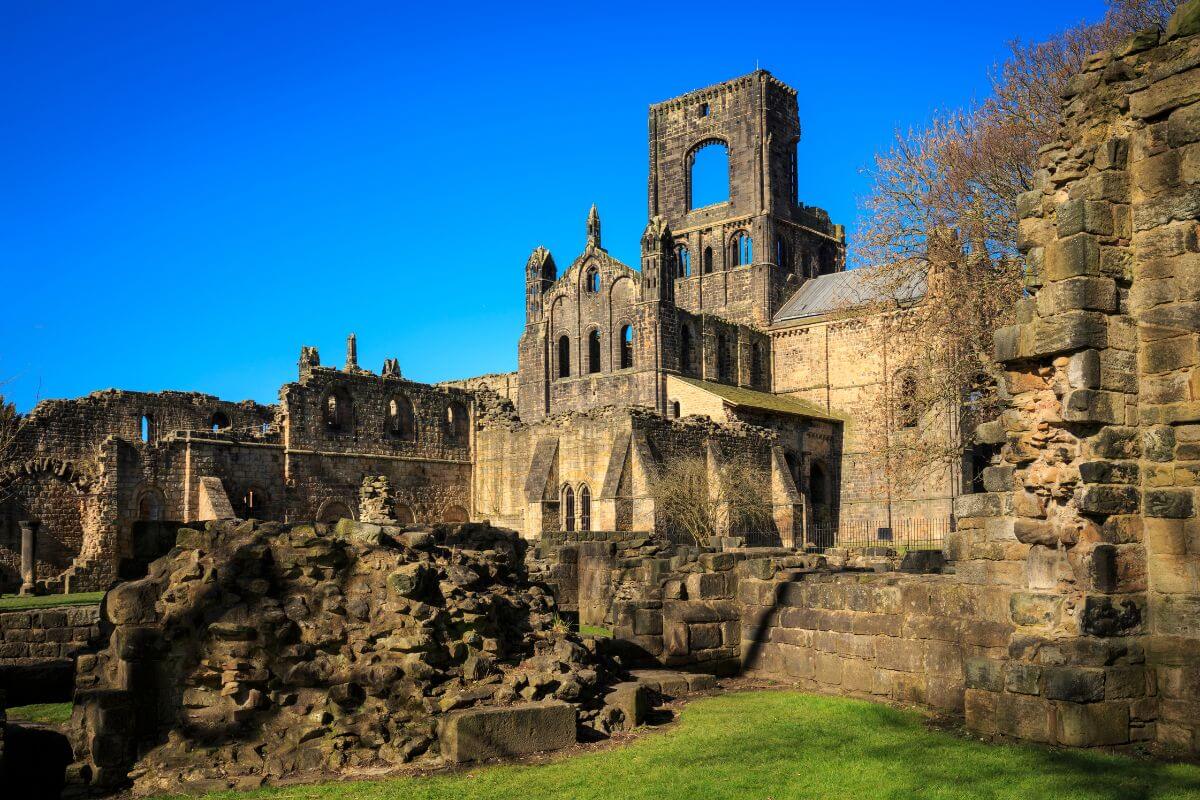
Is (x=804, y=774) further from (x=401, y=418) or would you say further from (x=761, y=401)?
(x=761, y=401)

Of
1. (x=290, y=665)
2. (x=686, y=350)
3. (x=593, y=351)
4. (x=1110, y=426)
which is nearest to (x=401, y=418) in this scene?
(x=593, y=351)

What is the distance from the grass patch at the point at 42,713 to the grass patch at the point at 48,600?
1206 centimetres

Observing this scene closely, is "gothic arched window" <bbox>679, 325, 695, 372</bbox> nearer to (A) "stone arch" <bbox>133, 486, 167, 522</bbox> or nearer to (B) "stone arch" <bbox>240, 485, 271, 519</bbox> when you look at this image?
(B) "stone arch" <bbox>240, 485, 271, 519</bbox>

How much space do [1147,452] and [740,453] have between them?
31532 mm

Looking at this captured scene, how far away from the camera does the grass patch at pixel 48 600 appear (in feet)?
78.5

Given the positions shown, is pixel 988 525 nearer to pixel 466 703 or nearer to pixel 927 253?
pixel 466 703

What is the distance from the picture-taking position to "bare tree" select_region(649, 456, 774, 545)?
3581cm

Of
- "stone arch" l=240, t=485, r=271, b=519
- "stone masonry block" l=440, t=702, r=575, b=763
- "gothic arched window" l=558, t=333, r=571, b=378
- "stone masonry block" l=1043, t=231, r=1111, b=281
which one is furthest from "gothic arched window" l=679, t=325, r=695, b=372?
"stone masonry block" l=440, t=702, r=575, b=763

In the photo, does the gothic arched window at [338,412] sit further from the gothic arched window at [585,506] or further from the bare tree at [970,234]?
the bare tree at [970,234]

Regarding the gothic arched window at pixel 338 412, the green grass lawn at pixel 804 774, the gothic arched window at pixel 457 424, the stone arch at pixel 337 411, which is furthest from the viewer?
the gothic arched window at pixel 457 424

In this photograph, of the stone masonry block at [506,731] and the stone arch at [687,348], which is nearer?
the stone masonry block at [506,731]

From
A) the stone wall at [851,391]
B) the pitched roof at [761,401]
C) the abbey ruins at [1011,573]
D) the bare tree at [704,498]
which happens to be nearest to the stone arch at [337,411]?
the bare tree at [704,498]

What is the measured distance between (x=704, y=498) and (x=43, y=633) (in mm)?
23946

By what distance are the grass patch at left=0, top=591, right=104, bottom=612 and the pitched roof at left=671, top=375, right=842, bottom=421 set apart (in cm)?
2347
